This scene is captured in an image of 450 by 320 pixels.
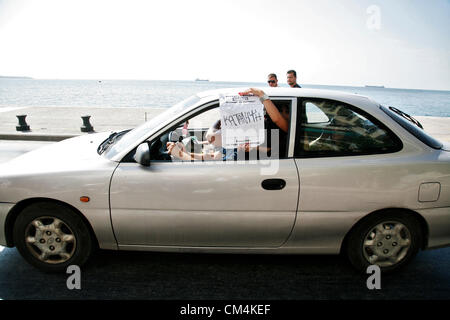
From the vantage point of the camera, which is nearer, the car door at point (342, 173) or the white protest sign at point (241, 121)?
the car door at point (342, 173)

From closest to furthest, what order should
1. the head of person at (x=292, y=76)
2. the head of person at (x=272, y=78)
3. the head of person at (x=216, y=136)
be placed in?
the head of person at (x=216, y=136)
the head of person at (x=292, y=76)
the head of person at (x=272, y=78)

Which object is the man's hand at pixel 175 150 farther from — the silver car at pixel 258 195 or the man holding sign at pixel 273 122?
the man holding sign at pixel 273 122

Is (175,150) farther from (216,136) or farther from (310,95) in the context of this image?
(310,95)

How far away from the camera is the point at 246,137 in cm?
281

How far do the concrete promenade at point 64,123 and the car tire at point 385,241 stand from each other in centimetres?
779

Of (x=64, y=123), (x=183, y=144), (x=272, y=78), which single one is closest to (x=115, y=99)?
(x=64, y=123)

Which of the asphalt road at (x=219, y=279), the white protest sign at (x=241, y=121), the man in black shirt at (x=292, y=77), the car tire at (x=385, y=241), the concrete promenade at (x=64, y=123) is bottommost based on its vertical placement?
the asphalt road at (x=219, y=279)

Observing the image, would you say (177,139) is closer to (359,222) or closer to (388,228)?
(359,222)

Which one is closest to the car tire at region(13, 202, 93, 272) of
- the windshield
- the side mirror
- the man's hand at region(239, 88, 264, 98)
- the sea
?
the windshield

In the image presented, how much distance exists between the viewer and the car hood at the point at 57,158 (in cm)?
272

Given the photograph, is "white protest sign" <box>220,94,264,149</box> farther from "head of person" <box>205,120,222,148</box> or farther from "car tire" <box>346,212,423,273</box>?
"car tire" <box>346,212,423,273</box>

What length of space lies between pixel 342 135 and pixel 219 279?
5.61 ft

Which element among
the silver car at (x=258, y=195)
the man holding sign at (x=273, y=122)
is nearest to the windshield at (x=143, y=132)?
the silver car at (x=258, y=195)
